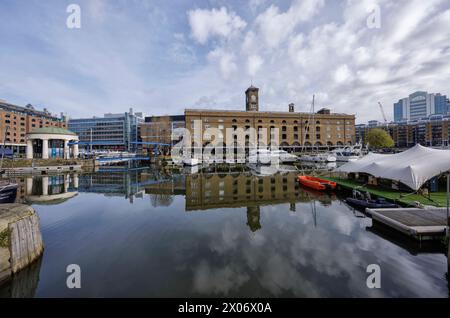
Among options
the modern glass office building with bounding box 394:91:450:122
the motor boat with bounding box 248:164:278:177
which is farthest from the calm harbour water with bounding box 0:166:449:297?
the modern glass office building with bounding box 394:91:450:122

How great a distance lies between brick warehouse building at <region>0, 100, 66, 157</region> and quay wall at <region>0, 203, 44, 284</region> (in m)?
79.9

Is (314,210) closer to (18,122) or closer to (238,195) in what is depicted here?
(238,195)

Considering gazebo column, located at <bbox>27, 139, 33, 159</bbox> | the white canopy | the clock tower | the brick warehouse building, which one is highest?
the clock tower

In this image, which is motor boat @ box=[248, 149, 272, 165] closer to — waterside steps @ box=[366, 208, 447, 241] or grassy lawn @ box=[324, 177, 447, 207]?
grassy lawn @ box=[324, 177, 447, 207]

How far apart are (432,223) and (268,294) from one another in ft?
27.2

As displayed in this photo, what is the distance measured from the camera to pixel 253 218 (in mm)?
12312

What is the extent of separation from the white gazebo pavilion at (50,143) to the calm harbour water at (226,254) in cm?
3384

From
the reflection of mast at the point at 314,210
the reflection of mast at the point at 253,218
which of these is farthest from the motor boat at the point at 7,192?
the reflection of mast at the point at 314,210

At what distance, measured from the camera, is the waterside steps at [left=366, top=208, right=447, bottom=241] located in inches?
328

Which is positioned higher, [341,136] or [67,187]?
[341,136]

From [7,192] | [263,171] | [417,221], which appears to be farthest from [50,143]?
[417,221]

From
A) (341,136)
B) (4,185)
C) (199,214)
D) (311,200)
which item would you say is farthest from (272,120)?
(4,185)
